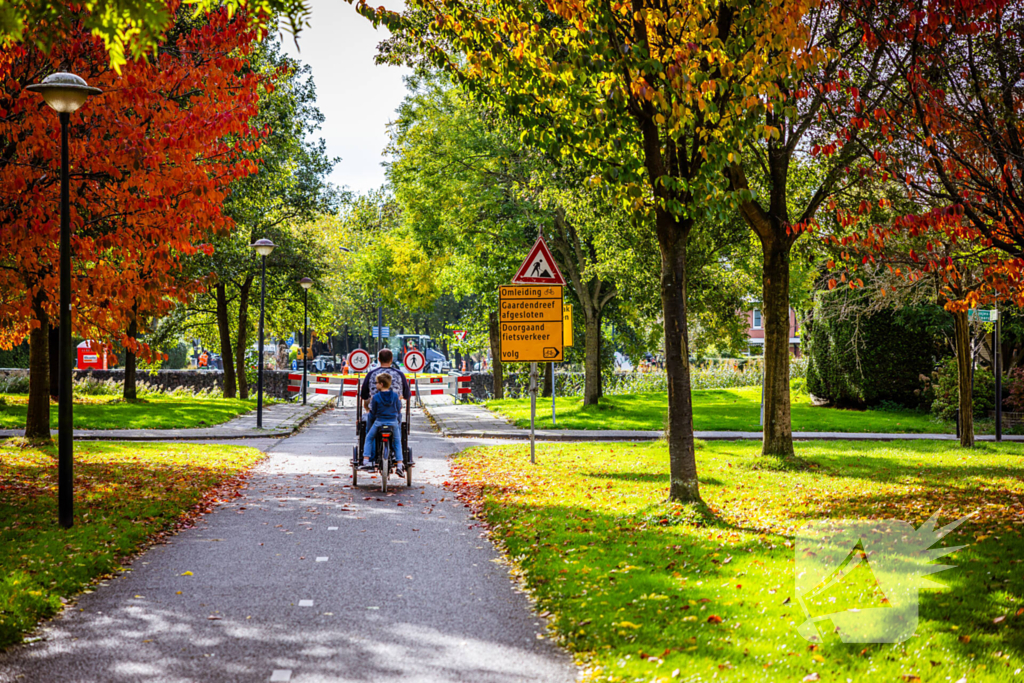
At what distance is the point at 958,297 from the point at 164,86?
1351 centimetres

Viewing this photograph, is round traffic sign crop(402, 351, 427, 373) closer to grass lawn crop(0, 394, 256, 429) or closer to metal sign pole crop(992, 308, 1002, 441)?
grass lawn crop(0, 394, 256, 429)

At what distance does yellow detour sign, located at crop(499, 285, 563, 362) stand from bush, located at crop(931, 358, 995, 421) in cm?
1523

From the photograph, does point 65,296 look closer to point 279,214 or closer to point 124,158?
point 124,158

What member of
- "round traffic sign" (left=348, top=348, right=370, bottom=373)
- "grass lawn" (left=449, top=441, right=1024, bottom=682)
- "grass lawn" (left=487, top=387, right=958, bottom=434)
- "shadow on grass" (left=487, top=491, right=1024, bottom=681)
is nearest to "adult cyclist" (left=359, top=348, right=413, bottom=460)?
"grass lawn" (left=449, top=441, right=1024, bottom=682)

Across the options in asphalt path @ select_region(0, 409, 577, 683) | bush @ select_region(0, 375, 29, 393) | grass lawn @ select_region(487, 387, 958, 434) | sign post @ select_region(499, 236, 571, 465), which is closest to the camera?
asphalt path @ select_region(0, 409, 577, 683)

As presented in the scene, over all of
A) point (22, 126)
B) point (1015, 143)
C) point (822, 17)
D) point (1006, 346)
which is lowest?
point (1006, 346)

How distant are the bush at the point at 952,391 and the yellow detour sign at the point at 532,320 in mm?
15229

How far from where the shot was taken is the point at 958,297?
16.1 metres

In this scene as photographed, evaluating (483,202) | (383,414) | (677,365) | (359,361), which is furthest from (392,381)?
(359,361)

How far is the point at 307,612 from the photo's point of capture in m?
6.18

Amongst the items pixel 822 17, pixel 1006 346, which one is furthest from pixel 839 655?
pixel 1006 346

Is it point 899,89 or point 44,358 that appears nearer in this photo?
point 899,89

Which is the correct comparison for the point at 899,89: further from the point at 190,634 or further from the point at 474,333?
the point at 474,333

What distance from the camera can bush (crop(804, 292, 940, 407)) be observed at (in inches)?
1125
